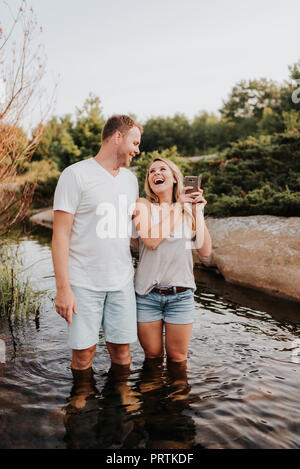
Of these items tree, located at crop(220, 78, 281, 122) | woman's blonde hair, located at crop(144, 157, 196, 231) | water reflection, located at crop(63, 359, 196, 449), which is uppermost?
tree, located at crop(220, 78, 281, 122)

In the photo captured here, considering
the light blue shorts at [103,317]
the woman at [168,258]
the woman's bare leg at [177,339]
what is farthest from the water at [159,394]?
the light blue shorts at [103,317]

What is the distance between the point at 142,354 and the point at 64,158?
2000 centimetres

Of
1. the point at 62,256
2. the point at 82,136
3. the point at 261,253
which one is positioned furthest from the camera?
the point at 82,136

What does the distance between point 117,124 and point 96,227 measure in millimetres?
830

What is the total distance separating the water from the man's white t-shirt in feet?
3.48

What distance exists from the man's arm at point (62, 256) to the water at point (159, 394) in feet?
3.03

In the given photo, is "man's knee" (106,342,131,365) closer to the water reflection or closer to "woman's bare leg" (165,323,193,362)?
the water reflection

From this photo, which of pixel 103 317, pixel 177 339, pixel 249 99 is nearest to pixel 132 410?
pixel 177 339

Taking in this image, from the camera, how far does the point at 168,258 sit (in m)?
3.21

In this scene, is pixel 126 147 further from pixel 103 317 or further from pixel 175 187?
pixel 103 317

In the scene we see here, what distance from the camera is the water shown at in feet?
9.20

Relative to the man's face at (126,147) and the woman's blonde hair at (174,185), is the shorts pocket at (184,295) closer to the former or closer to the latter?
the woman's blonde hair at (174,185)

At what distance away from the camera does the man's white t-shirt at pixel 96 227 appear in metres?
2.84

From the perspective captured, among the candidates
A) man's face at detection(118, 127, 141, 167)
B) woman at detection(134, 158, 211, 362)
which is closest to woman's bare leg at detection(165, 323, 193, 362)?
woman at detection(134, 158, 211, 362)
